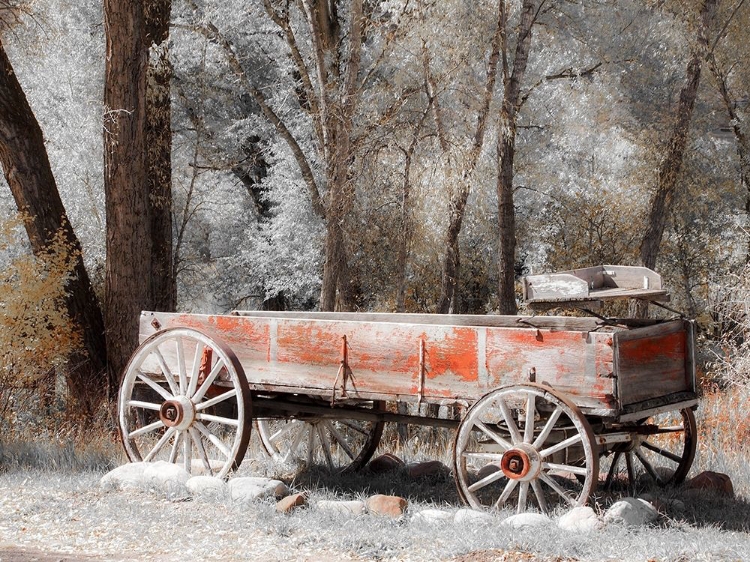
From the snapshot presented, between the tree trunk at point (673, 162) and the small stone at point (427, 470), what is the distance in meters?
5.92

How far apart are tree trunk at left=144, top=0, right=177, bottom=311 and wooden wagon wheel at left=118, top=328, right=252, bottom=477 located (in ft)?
13.3

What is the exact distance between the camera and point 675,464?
7.11 m

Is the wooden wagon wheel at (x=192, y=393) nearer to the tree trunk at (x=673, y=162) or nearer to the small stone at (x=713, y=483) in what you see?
the small stone at (x=713, y=483)

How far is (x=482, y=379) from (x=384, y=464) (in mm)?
1972

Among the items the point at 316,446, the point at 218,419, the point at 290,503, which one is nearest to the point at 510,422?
the point at 290,503

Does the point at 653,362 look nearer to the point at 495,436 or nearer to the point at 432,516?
Answer: the point at 495,436

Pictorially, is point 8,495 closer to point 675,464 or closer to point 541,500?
point 541,500

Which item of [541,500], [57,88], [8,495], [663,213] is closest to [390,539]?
[541,500]

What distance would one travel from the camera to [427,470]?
691cm

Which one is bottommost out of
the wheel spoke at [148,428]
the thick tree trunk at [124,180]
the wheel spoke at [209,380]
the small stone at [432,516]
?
the small stone at [432,516]

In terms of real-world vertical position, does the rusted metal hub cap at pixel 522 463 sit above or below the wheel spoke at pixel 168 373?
below

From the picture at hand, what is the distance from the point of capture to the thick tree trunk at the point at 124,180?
9.43 m

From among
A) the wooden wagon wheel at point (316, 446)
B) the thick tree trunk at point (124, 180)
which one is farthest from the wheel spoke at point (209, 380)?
the thick tree trunk at point (124, 180)

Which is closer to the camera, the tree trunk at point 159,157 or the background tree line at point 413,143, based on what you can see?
the tree trunk at point 159,157
